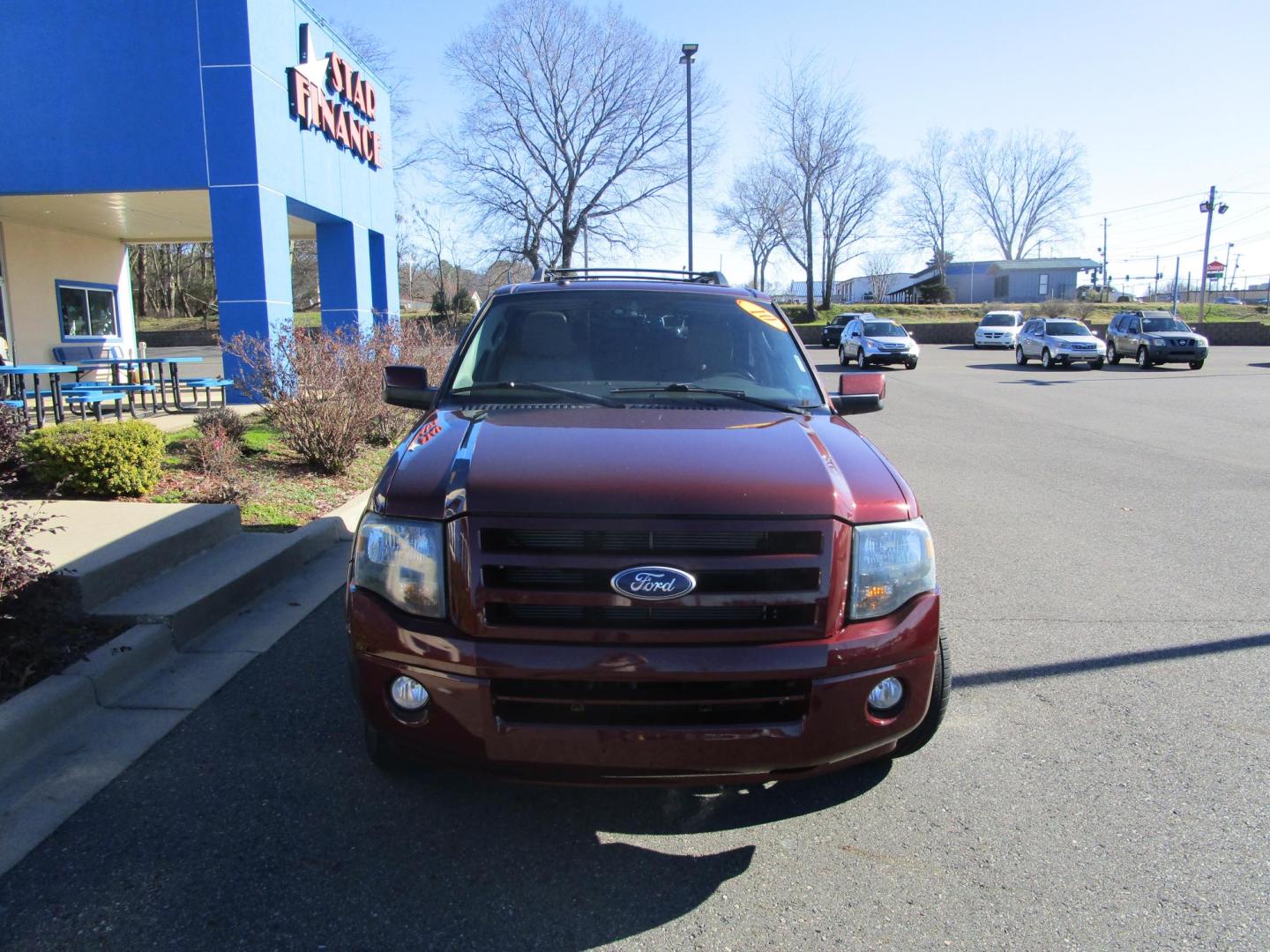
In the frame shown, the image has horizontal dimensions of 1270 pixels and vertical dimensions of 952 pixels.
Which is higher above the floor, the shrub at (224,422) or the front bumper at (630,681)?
the shrub at (224,422)

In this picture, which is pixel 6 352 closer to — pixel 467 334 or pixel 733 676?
pixel 467 334

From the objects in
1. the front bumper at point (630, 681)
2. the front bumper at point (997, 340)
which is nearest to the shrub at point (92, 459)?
the front bumper at point (630, 681)

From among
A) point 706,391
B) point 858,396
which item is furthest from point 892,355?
point 706,391

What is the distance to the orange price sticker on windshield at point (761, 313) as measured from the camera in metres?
4.50

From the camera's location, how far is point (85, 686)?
148 inches

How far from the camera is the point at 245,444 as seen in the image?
8.45 m

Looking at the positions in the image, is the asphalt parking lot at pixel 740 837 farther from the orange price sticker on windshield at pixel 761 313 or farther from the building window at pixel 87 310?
the building window at pixel 87 310

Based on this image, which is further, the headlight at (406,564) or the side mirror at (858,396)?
the side mirror at (858,396)

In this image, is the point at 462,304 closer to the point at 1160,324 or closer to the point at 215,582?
the point at 1160,324

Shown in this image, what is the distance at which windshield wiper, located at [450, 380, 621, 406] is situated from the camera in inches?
145

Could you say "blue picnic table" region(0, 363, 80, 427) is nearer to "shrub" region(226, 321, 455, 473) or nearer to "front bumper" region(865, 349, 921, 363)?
"shrub" region(226, 321, 455, 473)

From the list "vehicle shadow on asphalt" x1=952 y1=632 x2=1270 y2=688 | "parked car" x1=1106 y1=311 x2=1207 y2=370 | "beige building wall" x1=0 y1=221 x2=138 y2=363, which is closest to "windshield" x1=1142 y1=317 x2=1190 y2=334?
"parked car" x1=1106 y1=311 x2=1207 y2=370

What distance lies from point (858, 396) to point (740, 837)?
2170 millimetres

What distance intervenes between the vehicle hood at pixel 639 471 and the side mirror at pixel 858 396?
0.80 meters
